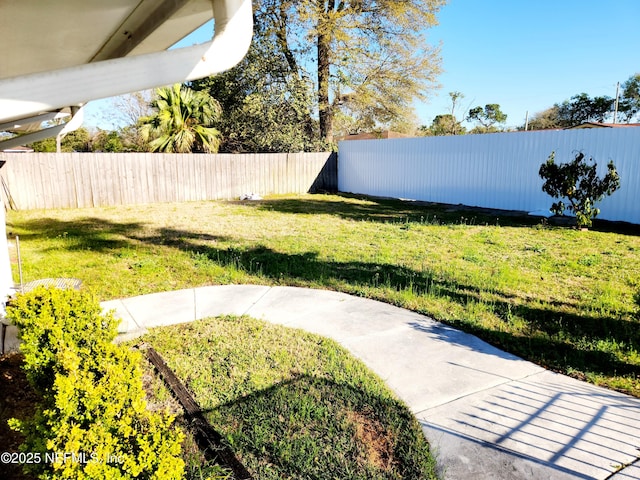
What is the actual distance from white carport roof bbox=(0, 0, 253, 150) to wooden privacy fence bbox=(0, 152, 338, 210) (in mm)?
10121

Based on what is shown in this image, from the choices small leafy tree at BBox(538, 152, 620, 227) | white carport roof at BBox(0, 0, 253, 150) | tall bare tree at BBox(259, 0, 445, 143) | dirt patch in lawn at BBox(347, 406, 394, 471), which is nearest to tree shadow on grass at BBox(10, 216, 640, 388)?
dirt patch in lawn at BBox(347, 406, 394, 471)

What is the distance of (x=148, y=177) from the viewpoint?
13.6 metres

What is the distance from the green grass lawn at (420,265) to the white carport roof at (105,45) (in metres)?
2.81

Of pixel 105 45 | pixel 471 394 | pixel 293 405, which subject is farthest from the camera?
pixel 105 45

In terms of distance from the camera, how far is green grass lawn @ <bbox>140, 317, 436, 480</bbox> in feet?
7.07

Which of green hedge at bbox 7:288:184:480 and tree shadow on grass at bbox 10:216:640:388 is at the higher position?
green hedge at bbox 7:288:184:480

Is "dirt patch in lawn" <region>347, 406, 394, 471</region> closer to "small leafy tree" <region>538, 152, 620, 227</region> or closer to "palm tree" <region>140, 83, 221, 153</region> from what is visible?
"small leafy tree" <region>538, 152, 620, 227</region>

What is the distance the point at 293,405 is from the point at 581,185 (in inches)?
333

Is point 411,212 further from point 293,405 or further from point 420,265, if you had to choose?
point 293,405

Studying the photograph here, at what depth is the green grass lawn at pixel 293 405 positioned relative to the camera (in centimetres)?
216

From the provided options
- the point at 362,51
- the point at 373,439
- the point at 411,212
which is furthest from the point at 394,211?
the point at 362,51

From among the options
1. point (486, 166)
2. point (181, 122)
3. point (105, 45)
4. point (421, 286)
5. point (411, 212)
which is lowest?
point (421, 286)

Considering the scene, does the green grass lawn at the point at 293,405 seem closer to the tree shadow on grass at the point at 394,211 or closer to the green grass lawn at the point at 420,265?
the green grass lawn at the point at 420,265

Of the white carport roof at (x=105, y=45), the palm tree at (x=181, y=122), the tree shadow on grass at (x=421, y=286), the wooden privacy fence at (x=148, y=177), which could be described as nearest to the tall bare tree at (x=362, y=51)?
the wooden privacy fence at (x=148, y=177)
